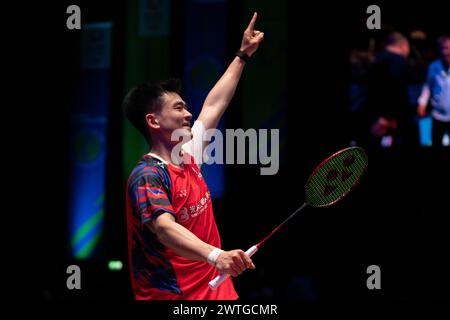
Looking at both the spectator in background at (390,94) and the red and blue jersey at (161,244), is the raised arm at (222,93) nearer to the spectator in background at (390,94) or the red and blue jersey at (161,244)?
the red and blue jersey at (161,244)

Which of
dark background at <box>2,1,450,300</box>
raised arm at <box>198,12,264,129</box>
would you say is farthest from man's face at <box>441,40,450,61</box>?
raised arm at <box>198,12,264,129</box>

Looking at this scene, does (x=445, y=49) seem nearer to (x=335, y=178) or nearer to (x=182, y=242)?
(x=335, y=178)

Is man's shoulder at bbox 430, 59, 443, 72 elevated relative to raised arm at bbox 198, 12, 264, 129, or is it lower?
elevated

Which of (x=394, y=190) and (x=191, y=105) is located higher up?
(x=191, y=105)

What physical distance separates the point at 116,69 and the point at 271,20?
1.67m

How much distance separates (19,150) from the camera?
6.85 meters

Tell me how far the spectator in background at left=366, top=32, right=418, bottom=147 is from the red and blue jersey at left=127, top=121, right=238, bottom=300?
3140 millimetres

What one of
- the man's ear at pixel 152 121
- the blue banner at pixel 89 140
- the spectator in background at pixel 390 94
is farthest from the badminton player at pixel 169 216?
the blue banner at pixel 89 140

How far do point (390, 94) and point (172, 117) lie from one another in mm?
3237

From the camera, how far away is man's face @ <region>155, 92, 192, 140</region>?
9.61ft

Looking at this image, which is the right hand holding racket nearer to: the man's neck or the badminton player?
the badminton player

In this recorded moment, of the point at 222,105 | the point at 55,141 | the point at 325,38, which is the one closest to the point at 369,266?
the point at 325,38

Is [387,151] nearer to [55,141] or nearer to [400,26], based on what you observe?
[400,26]

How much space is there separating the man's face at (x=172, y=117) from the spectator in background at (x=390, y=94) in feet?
10.0
